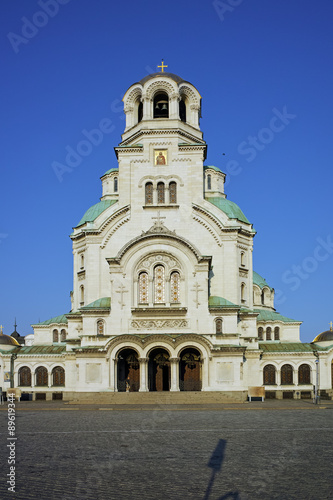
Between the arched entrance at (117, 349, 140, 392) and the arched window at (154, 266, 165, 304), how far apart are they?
15.2 feet

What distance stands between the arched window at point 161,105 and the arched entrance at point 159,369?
70.9 feet

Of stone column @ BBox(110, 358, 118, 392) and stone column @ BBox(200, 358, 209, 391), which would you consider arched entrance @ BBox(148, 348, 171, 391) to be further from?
stone column @ BBox(200, 358, 209, 391)

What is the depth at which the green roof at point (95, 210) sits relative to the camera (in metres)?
56.0

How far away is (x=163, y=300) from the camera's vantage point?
1889 inches

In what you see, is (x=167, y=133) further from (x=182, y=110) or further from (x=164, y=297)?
(x=164, y=297)

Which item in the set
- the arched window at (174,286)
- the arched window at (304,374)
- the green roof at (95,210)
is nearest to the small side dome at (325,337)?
the arched window at (304,374)

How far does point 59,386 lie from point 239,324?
16.3 meters

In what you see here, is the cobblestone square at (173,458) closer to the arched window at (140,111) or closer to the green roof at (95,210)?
the green roof at (95,210)

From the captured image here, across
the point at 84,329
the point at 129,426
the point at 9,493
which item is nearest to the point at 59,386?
the point at 84,329

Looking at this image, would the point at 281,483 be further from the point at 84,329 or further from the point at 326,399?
the point at 326,399

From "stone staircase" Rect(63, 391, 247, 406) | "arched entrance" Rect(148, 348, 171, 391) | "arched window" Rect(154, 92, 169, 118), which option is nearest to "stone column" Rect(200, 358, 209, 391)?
"stone staircase" Rect(63, 391, 247, 406)

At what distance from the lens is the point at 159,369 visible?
158 feet

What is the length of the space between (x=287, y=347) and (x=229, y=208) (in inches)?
521

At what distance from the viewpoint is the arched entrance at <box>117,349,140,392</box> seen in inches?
1859
